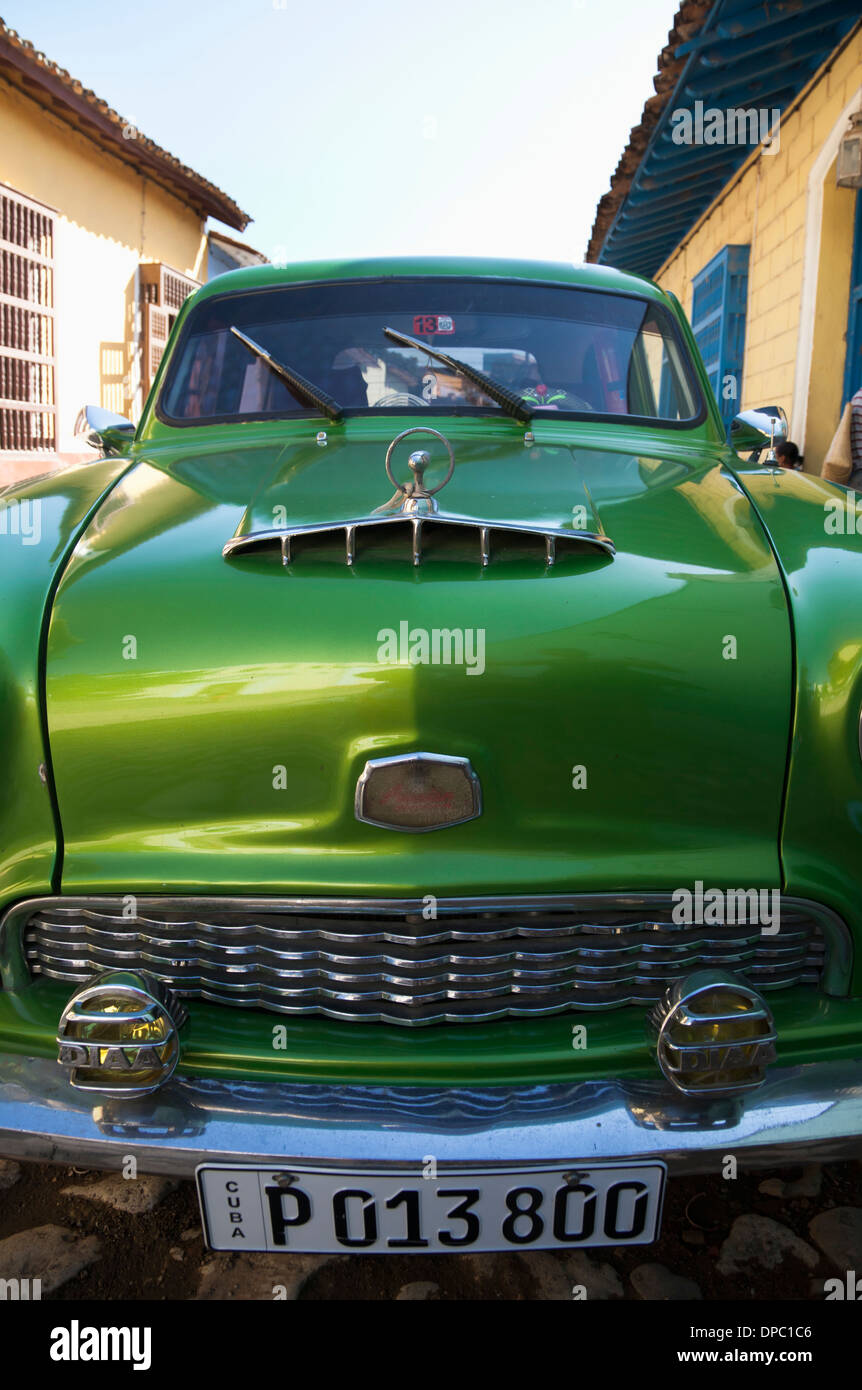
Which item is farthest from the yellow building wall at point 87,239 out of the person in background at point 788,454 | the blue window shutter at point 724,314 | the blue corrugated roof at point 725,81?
the person in background at point 788,454

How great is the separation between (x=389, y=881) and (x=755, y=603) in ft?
2.09

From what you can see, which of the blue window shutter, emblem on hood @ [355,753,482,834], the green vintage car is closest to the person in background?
the blue window shutter

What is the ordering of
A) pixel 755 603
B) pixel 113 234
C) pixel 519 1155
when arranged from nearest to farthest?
pixel 519 1155, pixel 755 603, pixel 113 234

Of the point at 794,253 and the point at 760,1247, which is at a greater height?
the point at 794,253

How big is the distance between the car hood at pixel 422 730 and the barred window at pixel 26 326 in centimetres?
801

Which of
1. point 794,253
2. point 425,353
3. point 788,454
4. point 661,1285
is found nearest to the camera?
point 661,1285

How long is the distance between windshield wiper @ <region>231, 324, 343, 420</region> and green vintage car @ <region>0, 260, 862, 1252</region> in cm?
93

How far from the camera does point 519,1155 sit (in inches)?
49.6

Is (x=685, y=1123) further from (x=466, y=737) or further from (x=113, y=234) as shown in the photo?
(x=113, y=234)

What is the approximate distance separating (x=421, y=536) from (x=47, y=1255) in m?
1.35

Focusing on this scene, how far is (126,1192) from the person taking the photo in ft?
6.24

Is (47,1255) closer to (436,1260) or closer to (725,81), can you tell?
(436,1260)


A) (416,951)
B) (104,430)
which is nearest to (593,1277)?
(416,951)

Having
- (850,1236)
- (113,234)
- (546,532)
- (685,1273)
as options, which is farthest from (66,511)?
(113,234)
